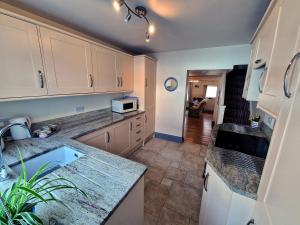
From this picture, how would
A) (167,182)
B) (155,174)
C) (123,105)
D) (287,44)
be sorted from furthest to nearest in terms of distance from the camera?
(123,105)
(155,174)
(167,182)
(287,44)

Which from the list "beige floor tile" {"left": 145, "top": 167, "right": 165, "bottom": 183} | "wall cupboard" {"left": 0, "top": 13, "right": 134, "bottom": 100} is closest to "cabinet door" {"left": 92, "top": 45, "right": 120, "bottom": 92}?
"wall cupboard" {"left": 0, "top": 13, "right": 134, "bottom": 100}

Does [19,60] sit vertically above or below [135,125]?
above

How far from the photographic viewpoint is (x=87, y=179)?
2.85 feet

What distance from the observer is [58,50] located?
5.24ft

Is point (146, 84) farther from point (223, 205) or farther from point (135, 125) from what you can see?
point (223, 205)

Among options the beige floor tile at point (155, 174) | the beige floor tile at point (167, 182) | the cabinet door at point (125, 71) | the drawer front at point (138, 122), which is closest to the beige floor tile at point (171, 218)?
the beige floor tile at point (167, 182)

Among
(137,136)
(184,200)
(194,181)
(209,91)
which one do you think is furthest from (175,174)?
(209,91)

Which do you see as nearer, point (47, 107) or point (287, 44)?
point (287, 44)

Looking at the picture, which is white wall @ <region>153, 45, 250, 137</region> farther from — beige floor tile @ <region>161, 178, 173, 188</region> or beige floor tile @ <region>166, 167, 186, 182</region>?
beige floor tile @ <region>161, 178, 173, 188</region>

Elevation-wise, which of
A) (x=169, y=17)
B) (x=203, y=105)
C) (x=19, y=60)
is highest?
(x=169, y=17)

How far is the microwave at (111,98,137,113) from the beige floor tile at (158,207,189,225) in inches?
74.8

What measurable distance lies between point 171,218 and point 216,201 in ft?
2.78

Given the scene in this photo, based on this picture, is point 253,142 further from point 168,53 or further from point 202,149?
point 168,53

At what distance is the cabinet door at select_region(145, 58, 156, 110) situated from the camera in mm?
3036
